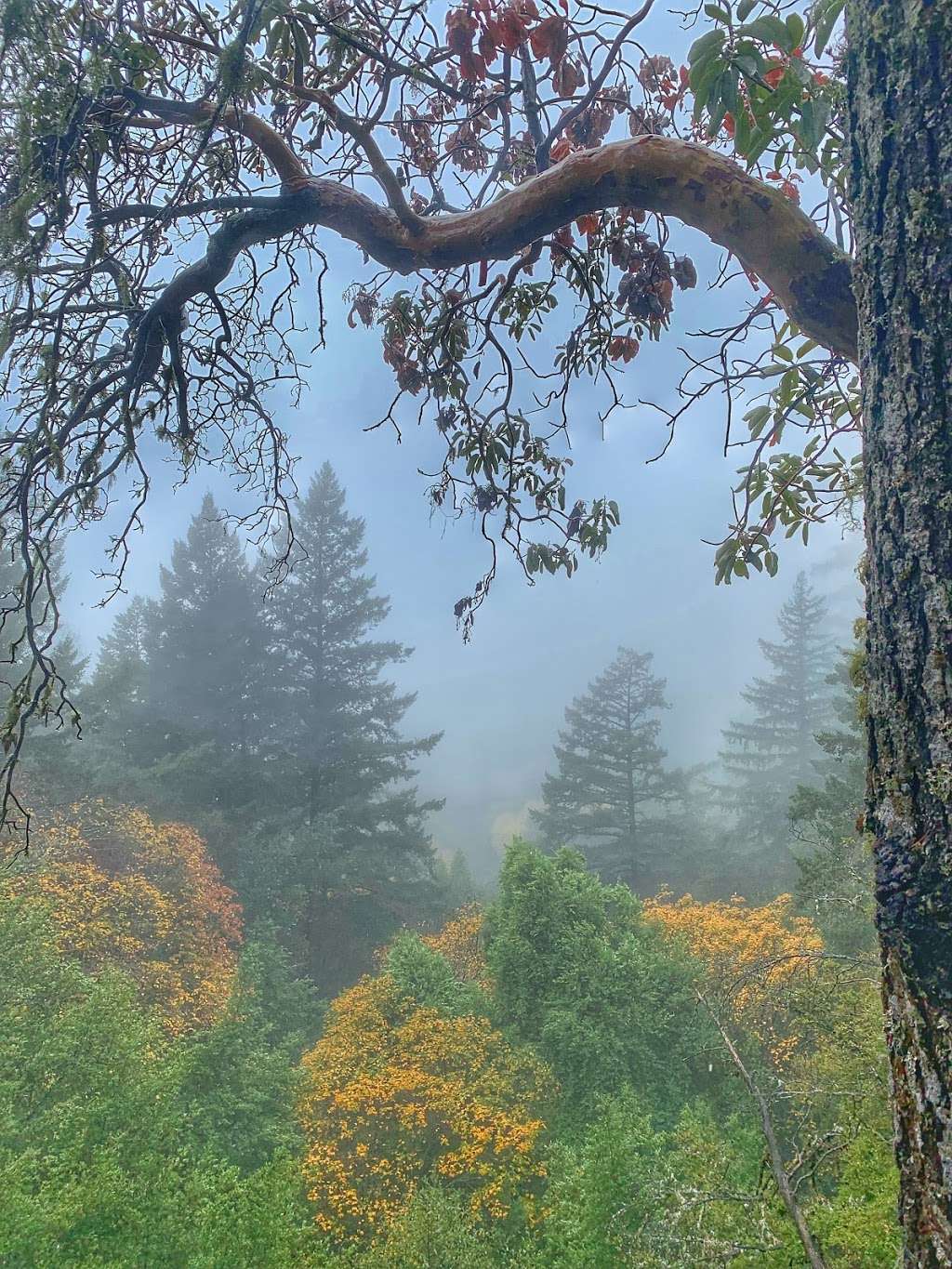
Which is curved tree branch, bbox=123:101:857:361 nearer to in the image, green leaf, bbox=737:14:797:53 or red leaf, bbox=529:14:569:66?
green leaf, bbox=737:14:797:53

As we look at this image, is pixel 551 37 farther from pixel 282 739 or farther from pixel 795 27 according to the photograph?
pixel 282 739

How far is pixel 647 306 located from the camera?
66.8 inches

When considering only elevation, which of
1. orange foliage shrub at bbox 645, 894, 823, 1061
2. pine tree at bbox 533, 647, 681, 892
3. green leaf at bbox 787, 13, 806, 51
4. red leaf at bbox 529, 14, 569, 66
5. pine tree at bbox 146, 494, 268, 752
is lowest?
orange foliage shrub at bbox 645, 894, 823, 1061

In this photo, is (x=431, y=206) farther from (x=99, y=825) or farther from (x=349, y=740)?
(x=349, y=740)

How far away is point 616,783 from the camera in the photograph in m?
16.9

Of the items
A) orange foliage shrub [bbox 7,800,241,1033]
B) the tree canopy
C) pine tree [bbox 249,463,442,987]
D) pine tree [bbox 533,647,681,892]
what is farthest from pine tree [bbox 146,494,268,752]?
the tree canopy

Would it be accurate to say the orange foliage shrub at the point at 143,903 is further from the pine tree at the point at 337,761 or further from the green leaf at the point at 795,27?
the green leaf at the point at 795,27

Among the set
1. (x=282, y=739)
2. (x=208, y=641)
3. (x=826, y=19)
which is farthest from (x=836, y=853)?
(x=208, y=641)

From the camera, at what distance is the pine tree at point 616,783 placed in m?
16.1

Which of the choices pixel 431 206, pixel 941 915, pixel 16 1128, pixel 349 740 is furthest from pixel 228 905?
pixel 941 915

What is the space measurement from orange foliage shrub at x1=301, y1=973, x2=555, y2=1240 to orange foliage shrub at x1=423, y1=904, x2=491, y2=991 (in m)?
3.02

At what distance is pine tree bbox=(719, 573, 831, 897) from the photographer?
1961cm

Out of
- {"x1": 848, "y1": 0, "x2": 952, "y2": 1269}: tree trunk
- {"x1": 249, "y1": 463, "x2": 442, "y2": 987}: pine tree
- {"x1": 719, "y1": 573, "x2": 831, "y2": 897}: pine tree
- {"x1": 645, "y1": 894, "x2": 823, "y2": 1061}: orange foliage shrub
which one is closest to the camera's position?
{"x1": 848, "y1": 0, "x2": 952, "y2": 1269}: tree trunk

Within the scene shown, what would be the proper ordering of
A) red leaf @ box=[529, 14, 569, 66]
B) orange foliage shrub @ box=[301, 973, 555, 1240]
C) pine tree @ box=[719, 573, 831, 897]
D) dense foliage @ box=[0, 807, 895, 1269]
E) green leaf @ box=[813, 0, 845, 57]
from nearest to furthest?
green leaf @ box=[813, 0, 845, 57] → red leaf @ box=[529, 14, 569, 66] → dense foliage @ box=[0, 807, 895, 1269] → orange foliage shrub @ box=[301, 973, 555, 1240] → pine tree @ box=[719, 573, 831, 897]
